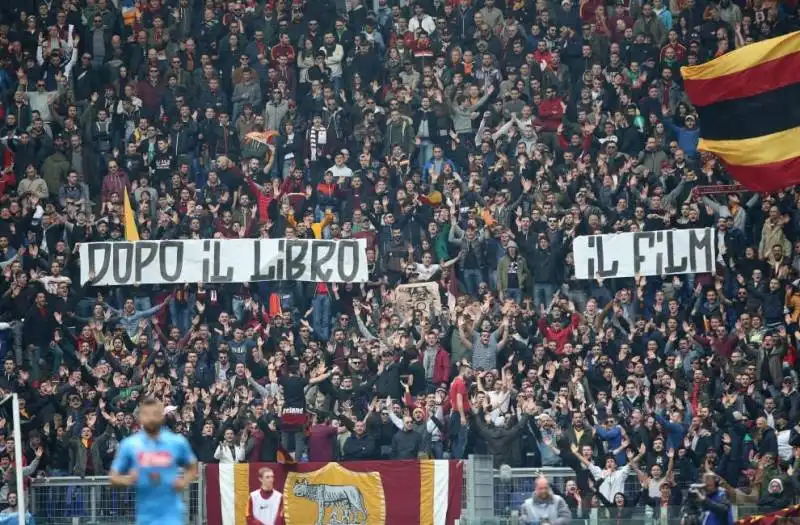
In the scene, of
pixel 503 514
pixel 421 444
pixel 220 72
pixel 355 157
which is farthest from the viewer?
pixel 220 72

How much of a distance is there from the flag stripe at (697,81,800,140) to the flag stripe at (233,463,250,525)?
7867mm

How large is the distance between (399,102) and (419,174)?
72.2 inches

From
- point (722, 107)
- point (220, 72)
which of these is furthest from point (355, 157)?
point (722, 107)

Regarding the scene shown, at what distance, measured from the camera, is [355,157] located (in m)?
30.2

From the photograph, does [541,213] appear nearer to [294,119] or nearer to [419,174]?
[419,174]

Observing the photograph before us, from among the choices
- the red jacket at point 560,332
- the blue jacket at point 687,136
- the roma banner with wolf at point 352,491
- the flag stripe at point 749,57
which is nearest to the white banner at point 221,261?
the red jacket at point 560,332

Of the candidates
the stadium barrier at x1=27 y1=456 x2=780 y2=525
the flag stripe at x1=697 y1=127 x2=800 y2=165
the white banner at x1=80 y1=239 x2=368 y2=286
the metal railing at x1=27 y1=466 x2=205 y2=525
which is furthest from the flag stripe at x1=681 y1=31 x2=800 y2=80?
the metal railing at x1=27 y1=466 x2=205 y2=525

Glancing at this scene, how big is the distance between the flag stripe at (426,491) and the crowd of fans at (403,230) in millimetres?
1558

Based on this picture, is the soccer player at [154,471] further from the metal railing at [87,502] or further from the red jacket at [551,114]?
the red jacket at [551,114]

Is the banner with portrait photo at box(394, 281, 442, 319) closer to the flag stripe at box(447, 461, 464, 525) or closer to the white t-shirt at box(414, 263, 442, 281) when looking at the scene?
the white t-shirt at box(414, 263, 442, 281)

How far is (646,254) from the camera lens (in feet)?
89.2

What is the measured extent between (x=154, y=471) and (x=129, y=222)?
15900 mm

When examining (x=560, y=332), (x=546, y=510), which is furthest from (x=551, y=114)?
(x=546, y=510)

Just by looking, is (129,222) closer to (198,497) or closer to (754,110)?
(198,497)
